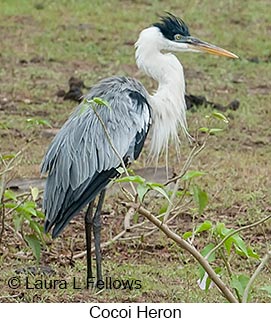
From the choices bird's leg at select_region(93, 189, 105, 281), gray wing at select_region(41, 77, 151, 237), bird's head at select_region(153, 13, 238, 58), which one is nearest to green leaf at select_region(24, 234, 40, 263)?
gray wing at select_region(41, 77, 151, 237)

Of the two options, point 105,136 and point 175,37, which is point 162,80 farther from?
point 105,136

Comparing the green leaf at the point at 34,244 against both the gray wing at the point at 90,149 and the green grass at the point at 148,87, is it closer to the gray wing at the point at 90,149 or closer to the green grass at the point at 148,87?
the gray wing at the point at 90,149

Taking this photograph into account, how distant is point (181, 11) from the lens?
1508 centimetres

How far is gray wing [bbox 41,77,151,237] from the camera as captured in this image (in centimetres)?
608

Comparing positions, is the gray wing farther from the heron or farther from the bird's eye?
the bird's eye

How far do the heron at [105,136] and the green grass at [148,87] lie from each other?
453 millimetres

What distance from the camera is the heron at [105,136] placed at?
6102 mm

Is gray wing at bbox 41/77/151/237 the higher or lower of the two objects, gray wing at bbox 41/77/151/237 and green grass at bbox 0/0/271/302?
the higher

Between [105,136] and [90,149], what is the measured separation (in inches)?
4.6

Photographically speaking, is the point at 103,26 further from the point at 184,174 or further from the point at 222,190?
the point at 184,174

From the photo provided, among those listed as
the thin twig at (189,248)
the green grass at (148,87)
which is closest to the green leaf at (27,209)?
the green grass at (148,87)

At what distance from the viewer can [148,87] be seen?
11398mm

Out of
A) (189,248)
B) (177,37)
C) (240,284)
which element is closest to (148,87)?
(177,37)
